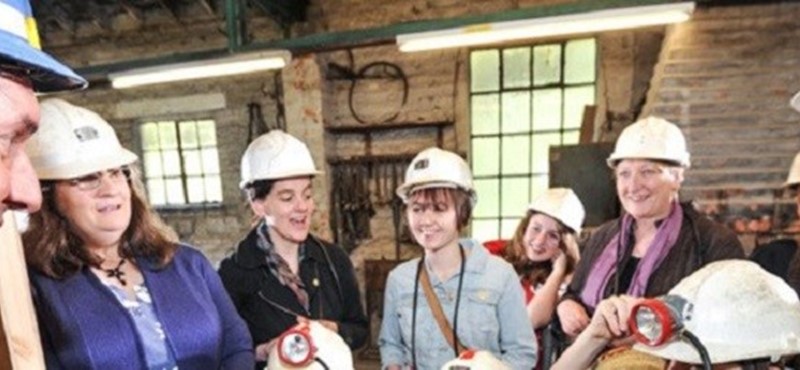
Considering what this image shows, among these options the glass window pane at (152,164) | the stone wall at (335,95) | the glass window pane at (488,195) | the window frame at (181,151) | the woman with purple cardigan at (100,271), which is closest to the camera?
the woman with purple cardigan at (100,271)

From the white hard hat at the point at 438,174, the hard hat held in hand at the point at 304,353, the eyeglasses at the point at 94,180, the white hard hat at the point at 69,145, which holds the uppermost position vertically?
the white hard hat at the point at 69,145

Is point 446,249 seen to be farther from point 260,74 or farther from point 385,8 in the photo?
point 260,74

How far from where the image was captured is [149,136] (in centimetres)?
830

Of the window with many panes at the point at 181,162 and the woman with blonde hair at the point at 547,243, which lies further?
the window with many panes at the point at 181,162

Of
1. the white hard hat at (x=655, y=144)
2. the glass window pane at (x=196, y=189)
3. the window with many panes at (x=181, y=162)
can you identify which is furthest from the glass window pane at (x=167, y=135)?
the white hard hat at (x=655, y=144)

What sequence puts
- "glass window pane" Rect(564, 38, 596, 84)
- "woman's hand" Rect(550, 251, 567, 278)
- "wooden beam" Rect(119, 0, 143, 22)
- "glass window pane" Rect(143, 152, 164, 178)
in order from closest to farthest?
1. "woman's hand" Rect(550, 251, 567, 278)
2. "glass window pane" Rect(564, 38, 596, 84)
3. "wooden beam" Rect(119, 0, 143, 22)
4. "glass window pane" Rect(143, 152, 164, 178)

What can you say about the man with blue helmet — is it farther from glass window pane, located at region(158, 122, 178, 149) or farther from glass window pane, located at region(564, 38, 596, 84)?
glass window pane, located at region(158, 122, 178, 149)

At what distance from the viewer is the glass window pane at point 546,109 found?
6.79m

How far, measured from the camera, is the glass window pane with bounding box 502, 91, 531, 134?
6918 mm

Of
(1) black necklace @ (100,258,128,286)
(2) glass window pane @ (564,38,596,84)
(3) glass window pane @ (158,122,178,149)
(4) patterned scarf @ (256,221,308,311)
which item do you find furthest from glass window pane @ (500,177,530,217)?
(1) black necklace @ (100,258,128,286)

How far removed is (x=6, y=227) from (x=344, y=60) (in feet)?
→ 21.2

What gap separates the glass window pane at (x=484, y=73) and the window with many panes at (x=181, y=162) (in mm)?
4076

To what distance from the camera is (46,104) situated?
5.48 ft

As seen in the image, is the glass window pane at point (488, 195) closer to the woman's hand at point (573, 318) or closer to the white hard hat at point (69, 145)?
the woman's hand at point (573, 318)
